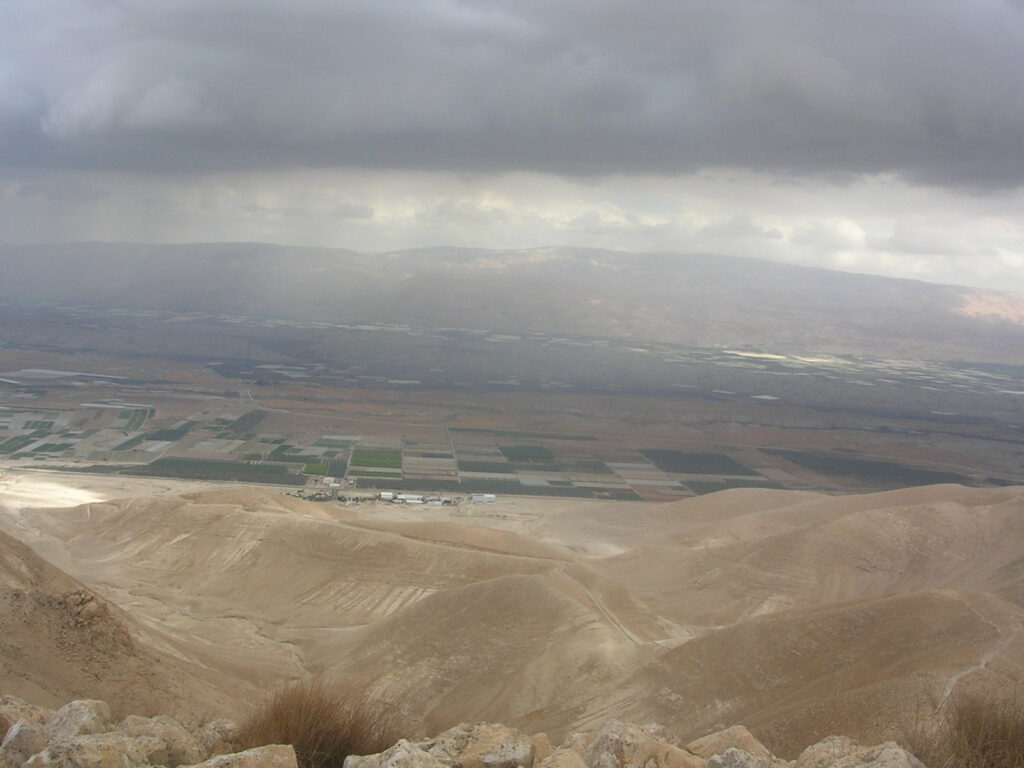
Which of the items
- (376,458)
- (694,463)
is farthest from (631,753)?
(694,463)

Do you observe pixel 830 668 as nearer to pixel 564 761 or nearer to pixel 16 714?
pixel 564 761

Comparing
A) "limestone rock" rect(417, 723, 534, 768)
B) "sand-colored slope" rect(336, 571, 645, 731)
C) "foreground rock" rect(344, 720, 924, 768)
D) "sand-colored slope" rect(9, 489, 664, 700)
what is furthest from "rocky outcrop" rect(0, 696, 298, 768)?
"sand-colored slope" rect(9, 489, 664, 700)

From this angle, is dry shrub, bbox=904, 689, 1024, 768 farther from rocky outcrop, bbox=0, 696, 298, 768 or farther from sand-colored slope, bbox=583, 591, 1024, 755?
rocky outcrop, bbox=0, 696, 298, 768

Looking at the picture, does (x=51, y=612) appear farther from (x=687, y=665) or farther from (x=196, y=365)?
(x=196, y=365)

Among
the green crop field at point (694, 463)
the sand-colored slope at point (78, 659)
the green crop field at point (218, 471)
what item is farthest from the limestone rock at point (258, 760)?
the green crop field at point (694, 463)

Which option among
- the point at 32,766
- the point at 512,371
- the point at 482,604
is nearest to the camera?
the point at 32,766

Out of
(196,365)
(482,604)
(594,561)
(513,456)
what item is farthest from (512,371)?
(482,604)
